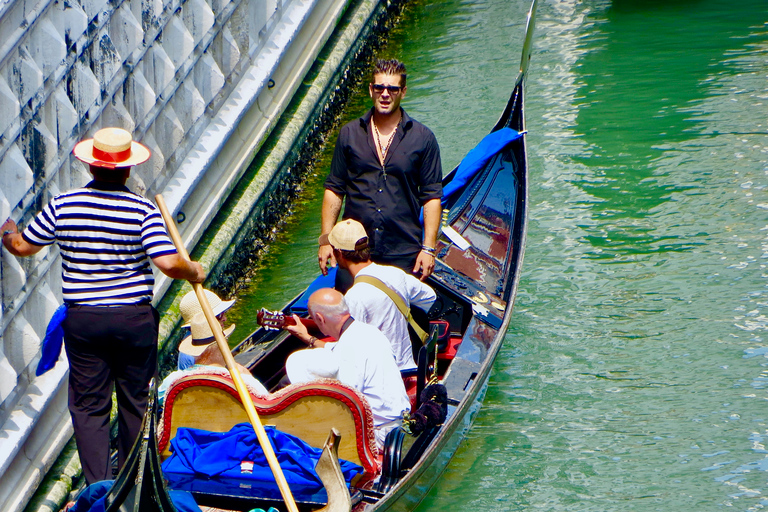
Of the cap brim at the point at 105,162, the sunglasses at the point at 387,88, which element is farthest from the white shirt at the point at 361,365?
the sunglasses at the point at 387,88

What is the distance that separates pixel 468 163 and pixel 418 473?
2283 millimetres

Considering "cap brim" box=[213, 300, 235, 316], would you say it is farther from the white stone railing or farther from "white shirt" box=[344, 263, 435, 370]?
the white stone railing

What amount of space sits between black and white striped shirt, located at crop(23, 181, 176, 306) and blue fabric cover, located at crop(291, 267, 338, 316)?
3.90 ft

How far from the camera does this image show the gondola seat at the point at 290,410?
2.94m

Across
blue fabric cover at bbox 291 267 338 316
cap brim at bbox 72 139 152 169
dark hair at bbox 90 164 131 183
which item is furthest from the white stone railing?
blue fabric cover at bbox 291 267 338 316

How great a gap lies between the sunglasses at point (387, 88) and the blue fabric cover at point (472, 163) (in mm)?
1247

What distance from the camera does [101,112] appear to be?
4070 mm

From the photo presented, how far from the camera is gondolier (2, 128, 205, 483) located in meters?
2.94

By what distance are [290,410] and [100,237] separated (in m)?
0.78

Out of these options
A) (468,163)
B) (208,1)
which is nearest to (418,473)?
(468,163)

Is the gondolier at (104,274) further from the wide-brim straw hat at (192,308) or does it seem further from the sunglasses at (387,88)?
the sunglasses at (387,88)

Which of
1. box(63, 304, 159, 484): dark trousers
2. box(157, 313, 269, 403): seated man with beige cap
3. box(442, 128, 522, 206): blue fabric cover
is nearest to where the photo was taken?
box(63, 304, 159, 484): dark trousers

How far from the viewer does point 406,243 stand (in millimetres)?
4117

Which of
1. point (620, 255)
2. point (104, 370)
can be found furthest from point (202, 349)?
point (620, 255)
